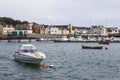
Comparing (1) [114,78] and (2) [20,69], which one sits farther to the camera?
(2) [20,69]

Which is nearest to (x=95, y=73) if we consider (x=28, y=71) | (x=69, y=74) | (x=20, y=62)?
(x=69, y=74)

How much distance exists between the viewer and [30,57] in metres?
49.0

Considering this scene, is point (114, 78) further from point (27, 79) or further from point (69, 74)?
point (27, 79)

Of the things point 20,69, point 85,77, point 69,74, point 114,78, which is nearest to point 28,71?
point 20,69

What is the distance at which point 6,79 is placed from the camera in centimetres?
3741

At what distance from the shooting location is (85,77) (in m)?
39.1

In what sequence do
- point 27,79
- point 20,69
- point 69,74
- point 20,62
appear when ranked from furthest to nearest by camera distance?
point 20,62 < point 20,69 < point 69,74 < point 27,79

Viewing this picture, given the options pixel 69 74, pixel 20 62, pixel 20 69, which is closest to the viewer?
pixel 69 74

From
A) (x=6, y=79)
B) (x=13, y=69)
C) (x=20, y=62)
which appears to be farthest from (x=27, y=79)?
(x=20, y=62)

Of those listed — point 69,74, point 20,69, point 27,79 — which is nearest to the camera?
point 27,79

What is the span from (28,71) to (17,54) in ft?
39.7

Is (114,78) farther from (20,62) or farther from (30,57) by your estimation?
(20,62)

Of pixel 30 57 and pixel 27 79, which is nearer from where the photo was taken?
pixel 27 79

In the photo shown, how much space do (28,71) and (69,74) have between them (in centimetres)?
588
